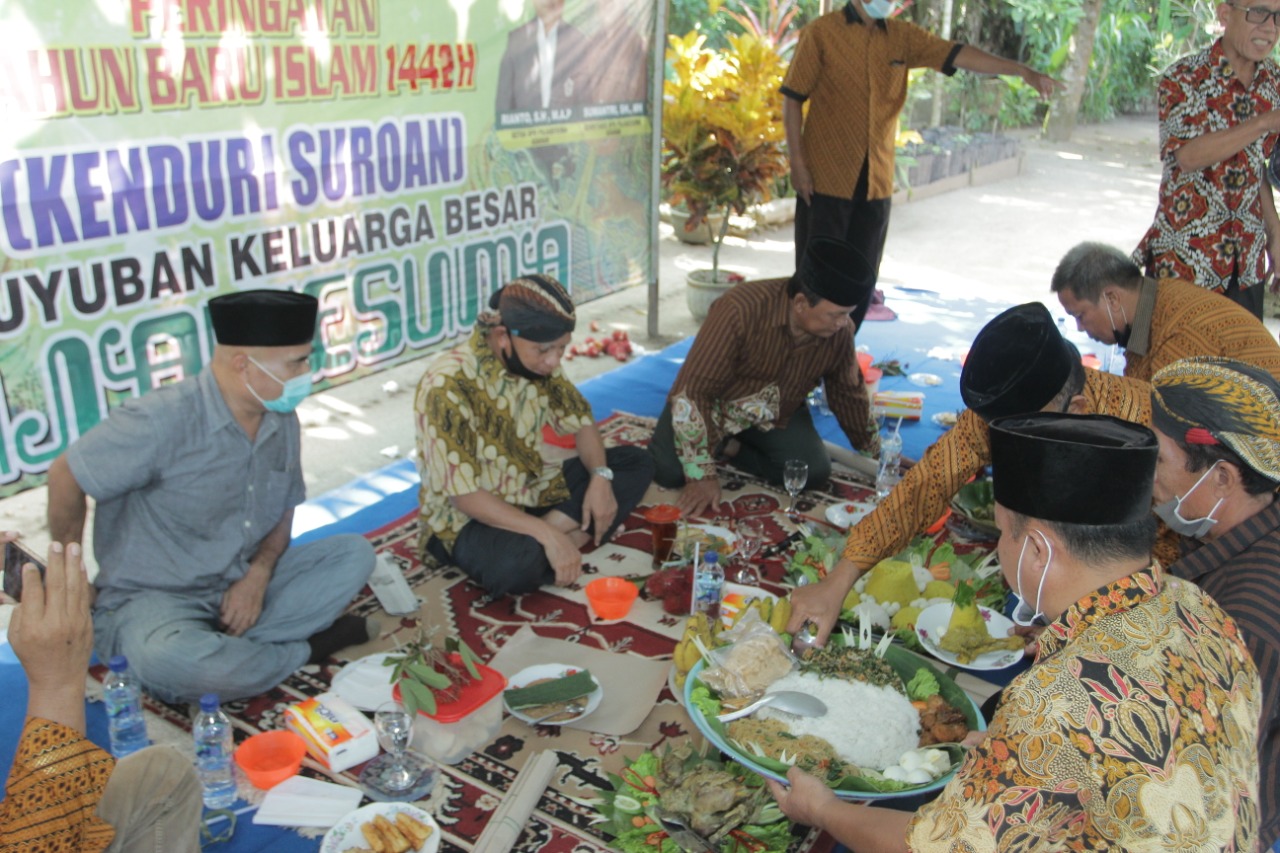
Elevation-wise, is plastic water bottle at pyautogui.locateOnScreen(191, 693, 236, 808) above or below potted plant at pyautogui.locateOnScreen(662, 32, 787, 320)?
below

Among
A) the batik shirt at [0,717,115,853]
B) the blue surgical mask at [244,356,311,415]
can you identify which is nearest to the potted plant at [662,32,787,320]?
the blue surgical mask at [244,356,311,415]

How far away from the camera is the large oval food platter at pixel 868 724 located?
2.17 meters

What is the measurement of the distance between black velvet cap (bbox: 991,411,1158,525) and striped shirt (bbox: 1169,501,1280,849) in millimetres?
531

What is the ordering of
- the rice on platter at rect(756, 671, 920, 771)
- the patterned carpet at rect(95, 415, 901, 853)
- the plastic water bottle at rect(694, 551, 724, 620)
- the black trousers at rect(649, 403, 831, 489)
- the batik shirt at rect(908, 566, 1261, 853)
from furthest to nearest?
1. the black trousers at rect(649, 403, 831, 489)
2. the plastic water bottle at rect(694, 551, 724, 620)
3. the patterned carpet at rect(95, 415, 901, 853)
4. the rice on platter at rect(756, 671, 920, 771)
5. the batik shirt at rect(908, 566, 1261, 853)

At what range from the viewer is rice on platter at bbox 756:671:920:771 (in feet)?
7.64

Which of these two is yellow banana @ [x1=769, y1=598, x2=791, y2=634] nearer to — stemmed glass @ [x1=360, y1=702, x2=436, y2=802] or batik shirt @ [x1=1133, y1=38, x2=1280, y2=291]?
stemmed glass @ [x1=360, y1=702, x2=436, y2=802]

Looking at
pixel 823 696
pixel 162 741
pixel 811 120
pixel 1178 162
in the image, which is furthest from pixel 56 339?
pixel 1178 162

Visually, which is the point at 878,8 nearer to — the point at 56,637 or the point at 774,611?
the point at 774,611

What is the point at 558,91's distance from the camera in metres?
5.33

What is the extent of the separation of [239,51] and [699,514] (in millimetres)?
2449

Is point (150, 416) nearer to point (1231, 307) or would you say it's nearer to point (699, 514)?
point (699, 514)

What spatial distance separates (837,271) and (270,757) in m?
2.37

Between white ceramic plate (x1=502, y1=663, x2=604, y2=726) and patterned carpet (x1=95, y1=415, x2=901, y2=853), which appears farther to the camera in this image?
white ceramic plate (x1=502, y1=663, x2=604, y2=726)

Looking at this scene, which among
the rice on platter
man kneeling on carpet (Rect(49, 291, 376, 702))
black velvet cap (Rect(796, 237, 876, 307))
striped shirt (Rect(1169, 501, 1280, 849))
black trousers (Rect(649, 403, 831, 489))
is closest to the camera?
striped shirt (Rect(1169, 501, 1280, 849))
